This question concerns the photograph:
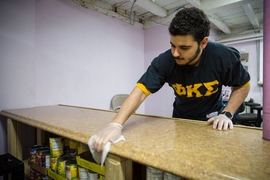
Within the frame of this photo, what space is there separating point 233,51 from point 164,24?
1.95m

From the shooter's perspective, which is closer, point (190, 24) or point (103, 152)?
point (103, 152)

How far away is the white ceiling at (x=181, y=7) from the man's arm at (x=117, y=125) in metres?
1.58

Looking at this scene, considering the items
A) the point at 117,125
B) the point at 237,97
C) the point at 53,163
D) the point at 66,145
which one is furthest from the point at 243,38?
the point at 53,163

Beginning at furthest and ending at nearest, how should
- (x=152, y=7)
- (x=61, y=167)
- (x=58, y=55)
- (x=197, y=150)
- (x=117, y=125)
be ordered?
(x=152, y=7) < (x=58, y=55) < (x=61, y=167) < (x=117, y=125) < (x=197, y=150)

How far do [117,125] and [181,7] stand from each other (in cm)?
228

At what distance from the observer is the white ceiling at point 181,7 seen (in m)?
2.05

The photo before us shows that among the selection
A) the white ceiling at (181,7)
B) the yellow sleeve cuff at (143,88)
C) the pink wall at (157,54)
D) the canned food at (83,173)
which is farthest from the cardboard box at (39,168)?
the pink wall at (157,54)

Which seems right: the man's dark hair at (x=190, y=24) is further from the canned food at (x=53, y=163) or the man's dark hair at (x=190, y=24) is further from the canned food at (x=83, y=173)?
the canned food at (x=53, y=163)

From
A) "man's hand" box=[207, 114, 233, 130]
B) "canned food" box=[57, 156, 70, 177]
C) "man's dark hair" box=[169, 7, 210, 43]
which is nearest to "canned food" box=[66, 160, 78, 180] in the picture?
"canned food" box=[57, 156, 70, 177]

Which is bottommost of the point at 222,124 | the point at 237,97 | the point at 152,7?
the point at 222,124

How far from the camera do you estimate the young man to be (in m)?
0.86

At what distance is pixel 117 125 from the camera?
0.73 meters

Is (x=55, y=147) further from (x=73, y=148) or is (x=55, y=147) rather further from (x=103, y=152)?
(x=103, y=152)

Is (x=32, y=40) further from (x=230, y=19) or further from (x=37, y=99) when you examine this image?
(x=230, y=19)
